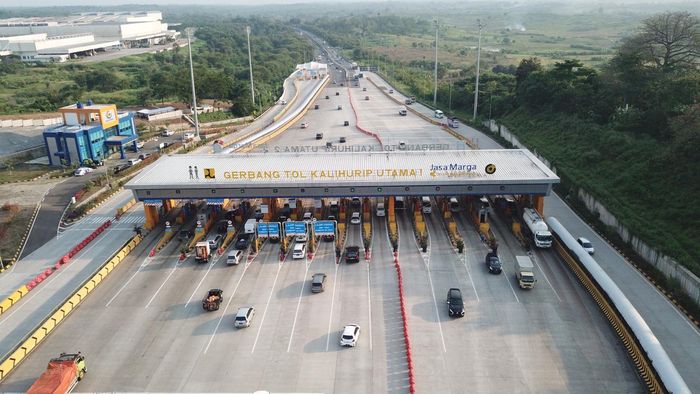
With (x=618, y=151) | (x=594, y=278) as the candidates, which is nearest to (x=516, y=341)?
(x=594, y=278)

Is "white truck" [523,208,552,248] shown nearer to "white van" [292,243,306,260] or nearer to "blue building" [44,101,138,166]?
"white van" [292,243,306,260]

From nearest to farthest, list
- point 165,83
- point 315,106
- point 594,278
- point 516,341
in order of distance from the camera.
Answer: point 516,341, point 594,278, point 165,83, point 315,106

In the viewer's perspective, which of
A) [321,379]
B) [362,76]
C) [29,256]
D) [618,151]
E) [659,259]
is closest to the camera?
[321,379]

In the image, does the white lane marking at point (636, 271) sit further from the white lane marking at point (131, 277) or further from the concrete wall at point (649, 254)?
the white lane marking at point (131, 277)

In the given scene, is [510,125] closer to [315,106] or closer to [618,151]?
[618,151]

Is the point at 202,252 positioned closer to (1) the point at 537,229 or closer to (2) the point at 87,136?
(1) the point at 537,229

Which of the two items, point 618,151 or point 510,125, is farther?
point 510,125

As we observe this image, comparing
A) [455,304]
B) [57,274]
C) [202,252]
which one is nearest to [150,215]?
[57,274]

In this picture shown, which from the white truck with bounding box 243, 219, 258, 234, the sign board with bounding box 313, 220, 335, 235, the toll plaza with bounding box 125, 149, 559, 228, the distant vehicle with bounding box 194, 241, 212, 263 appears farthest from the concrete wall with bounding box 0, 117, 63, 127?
the sign board with bounding box 313, 220, 335, 235
